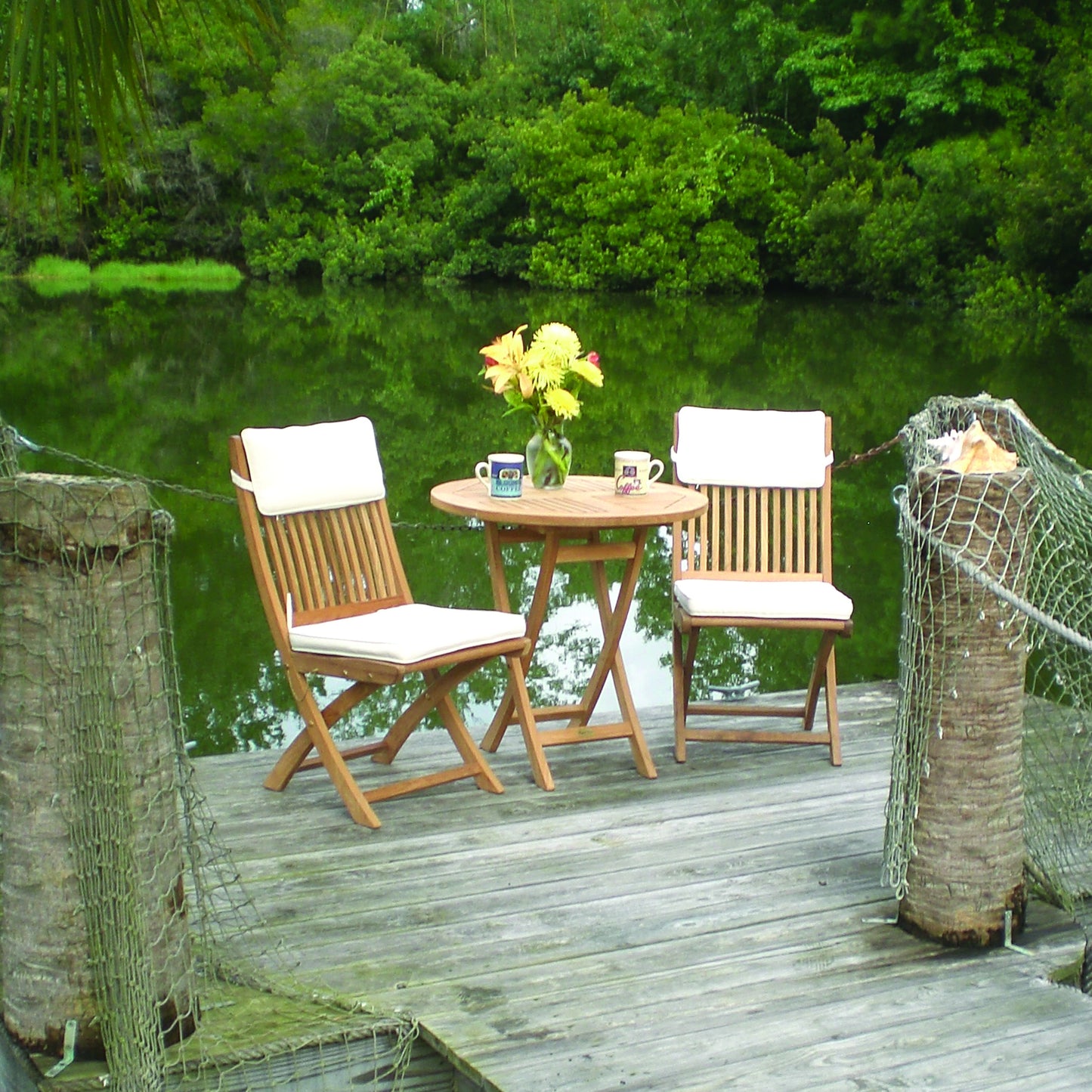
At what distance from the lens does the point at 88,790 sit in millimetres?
2406

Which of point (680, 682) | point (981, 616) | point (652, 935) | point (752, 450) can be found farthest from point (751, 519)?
point (652, 935)

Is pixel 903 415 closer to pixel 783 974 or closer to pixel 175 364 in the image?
pixel 175 364

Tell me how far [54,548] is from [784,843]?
82.8 inches

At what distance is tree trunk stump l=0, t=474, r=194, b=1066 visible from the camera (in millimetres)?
2389

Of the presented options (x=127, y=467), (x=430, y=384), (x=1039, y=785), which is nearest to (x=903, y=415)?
(x=430, y=384)

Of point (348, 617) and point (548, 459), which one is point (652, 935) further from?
point (548, 459)

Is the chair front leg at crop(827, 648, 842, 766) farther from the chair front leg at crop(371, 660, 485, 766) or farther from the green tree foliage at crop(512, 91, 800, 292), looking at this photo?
the green tree foliage at crop(512, 91, 800, 292)

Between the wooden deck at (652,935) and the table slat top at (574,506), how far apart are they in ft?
2.58

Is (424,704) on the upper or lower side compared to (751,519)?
lower

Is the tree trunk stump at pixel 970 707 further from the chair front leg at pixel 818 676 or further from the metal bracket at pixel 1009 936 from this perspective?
the chair front leg at pixel 818 676

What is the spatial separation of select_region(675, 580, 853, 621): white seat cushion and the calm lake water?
1291 millimetres

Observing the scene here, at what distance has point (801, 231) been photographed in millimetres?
31062

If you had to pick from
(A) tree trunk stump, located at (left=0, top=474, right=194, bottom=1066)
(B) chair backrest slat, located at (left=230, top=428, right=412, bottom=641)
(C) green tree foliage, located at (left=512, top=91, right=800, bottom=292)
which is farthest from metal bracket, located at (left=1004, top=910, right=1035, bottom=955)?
(C) green tree foliage, located at (left=512, top=91, right=800, bottom=292)

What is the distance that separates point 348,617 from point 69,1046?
74.0 inches
